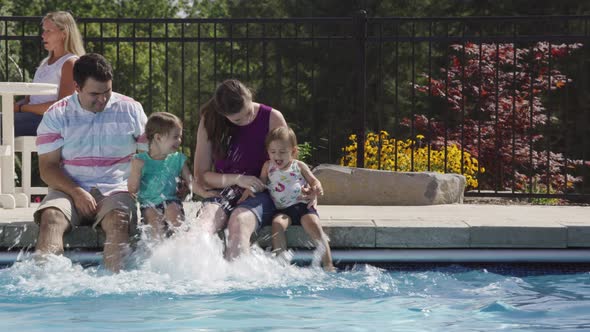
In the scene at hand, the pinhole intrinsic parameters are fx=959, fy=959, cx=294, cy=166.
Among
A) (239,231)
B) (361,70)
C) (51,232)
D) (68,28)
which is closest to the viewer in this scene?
(51,232)

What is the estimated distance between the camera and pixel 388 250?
541 centimetres

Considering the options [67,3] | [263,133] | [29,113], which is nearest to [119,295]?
[263,133]

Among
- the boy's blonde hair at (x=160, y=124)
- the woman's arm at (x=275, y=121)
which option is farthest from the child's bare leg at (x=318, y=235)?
the boy's blonde hair at (x=160, y=124)

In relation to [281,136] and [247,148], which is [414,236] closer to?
[281,136]

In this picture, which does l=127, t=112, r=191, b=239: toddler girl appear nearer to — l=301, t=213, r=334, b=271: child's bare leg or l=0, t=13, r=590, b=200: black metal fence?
l=301, t=213, r=334, b=271: child's bare leg

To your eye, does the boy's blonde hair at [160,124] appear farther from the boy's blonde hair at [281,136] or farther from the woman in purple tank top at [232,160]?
the boy's blonde hair at [281,136]

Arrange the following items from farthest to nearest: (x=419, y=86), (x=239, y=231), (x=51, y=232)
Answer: (x=419, y=86), (x=239, y=231), (x=51, y=232)

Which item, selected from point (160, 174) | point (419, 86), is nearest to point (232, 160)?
point (160, 174)

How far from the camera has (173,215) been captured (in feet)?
16.9

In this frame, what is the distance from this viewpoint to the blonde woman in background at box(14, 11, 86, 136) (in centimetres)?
638

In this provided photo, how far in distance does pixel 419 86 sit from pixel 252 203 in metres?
6.38

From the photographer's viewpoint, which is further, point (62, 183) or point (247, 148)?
point (247, 148)

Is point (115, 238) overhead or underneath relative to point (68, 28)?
underneath

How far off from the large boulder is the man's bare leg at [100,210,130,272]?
259 cm
